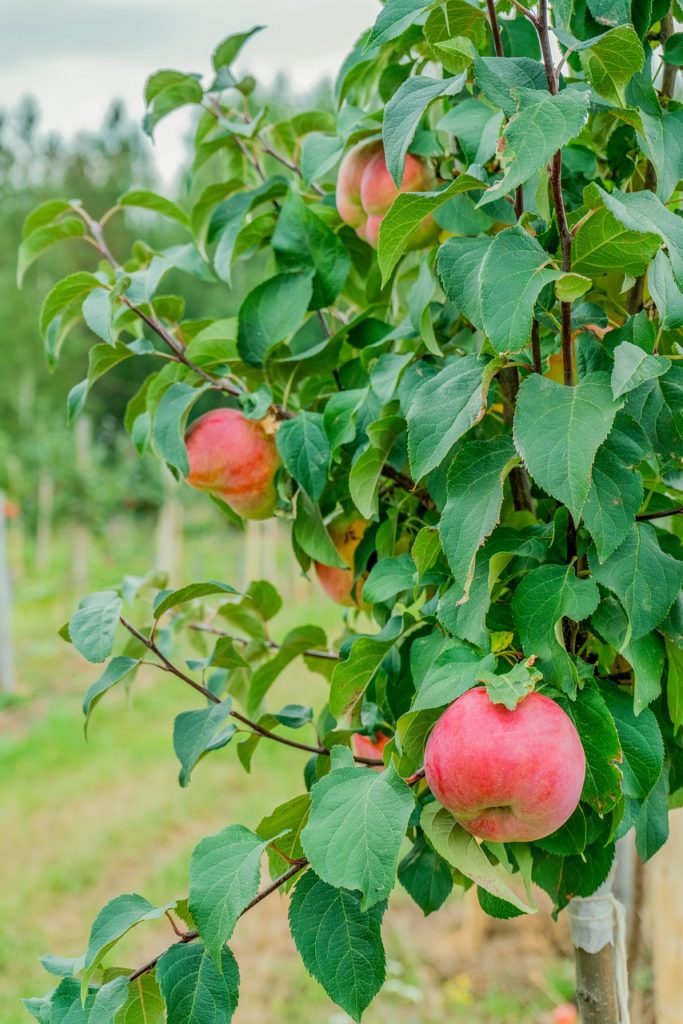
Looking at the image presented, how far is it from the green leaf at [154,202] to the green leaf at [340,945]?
23.6 inches

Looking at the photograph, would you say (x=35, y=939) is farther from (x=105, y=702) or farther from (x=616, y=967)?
(x=105, y=702)

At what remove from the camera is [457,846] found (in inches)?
22.2

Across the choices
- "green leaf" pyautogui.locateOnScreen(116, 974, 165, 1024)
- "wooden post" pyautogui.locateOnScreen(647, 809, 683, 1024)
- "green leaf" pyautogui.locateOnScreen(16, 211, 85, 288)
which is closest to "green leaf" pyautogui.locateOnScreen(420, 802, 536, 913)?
"green leaf" pyautogui.locateOnScreen(116, 974, 165, 1024)

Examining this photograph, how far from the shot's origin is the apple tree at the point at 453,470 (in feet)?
1.65

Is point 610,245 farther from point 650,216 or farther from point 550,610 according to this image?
point 550,610

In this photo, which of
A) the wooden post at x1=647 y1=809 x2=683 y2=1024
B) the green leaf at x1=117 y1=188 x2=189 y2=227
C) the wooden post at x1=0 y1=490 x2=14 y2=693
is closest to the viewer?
the green leaf at x1=117 y1=188 x2=189 y2=227

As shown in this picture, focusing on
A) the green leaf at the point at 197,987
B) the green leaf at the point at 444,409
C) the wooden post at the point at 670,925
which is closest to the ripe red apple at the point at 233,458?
the green leaf at the point at 444,409

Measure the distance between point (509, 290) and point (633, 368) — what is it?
73 millimetres

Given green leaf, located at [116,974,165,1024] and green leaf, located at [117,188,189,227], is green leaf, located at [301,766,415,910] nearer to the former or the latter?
green leaf, located at [116,974,165,1024]

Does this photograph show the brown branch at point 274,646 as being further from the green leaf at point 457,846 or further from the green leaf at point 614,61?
the green leaf at point 614,61

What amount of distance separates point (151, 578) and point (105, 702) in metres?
4.08

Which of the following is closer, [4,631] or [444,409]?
[444,409]

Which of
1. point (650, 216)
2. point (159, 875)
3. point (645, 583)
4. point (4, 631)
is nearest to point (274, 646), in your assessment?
point (645, 583)

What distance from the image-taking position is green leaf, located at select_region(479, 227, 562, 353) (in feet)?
1.54
